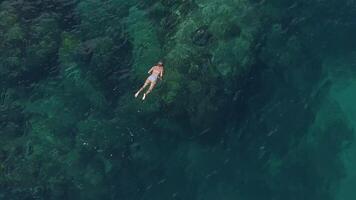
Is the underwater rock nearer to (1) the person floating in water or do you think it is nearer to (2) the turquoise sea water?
(2) the turquoise sea water

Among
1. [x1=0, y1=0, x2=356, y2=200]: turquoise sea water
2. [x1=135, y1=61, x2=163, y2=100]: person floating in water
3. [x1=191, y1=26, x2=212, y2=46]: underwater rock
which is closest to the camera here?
[x1=0, y1=0, x2=356, y2=200]: turquoise sea water

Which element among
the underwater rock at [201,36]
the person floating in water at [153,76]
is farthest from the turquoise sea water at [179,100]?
the person floating in water at [153,76]

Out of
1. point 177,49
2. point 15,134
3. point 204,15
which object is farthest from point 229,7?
point 15,134

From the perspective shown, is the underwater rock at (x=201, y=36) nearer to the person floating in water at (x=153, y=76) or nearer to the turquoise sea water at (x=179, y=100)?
the turquoise sea water at (x=179, y=100)

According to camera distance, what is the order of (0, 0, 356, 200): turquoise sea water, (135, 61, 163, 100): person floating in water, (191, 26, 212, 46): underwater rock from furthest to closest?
1. (191, 26, 212, 46): underwater rock
2. (135, 61, 163, 100): person floating in water
3. (0, 0, 356, 200): turquoise sea water

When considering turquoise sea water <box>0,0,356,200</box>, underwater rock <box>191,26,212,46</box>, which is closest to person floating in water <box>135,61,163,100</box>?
turquoise sea water <box>0,0,356,200</box>

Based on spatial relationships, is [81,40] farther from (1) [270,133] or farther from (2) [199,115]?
(1) [270,133]

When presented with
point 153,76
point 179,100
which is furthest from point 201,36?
point 179,100

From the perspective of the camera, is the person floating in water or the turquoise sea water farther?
the person floating in water

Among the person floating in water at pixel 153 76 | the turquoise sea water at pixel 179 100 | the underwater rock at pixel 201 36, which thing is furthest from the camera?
the underwater rock at pixel 201 36
